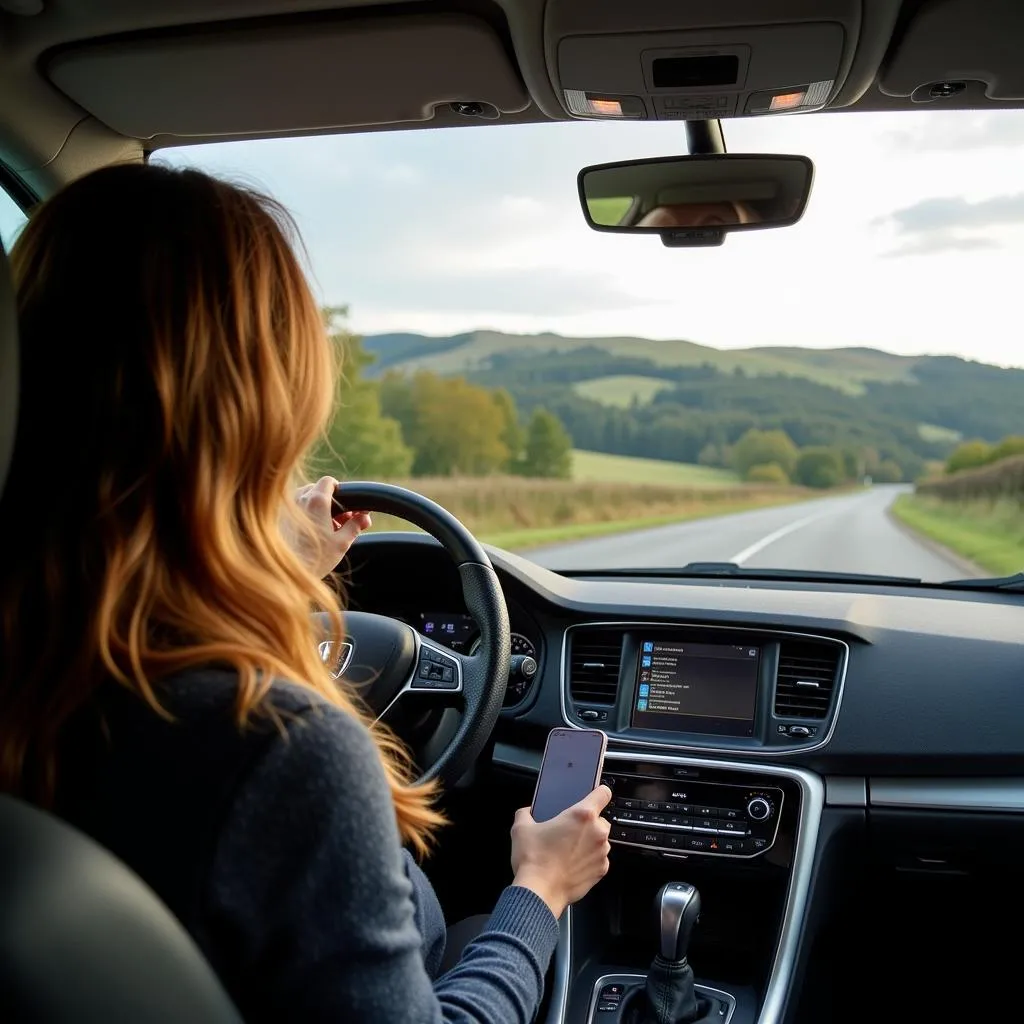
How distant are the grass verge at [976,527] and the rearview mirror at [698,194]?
1.38 m

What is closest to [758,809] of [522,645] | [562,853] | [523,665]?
[523,665]

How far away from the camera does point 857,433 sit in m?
4.62

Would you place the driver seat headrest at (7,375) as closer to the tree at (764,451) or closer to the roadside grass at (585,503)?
the roadside grass at (585,503)

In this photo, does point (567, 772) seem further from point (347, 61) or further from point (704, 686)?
point (347, 61)

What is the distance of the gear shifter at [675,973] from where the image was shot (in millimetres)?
3039

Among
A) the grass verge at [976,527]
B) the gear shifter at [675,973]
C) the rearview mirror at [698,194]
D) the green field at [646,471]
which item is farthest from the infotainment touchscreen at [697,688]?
Result: the green field at [646,471]

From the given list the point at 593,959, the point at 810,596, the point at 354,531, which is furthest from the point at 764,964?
the point at 354,531

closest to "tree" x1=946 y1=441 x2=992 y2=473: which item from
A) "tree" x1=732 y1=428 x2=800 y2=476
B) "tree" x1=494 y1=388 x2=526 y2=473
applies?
"tree" x1=732 y1=428 x2=800 y2=476

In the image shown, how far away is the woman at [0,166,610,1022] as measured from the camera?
1.25 metres

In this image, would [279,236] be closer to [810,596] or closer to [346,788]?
[346,788]

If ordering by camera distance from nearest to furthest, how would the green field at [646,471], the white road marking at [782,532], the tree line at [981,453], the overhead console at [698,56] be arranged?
the overhead console at [698,56]
the tree line at [981,453]
the white road marking at [782,532]
the green field at [646,471]

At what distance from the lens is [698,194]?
3.20 metres

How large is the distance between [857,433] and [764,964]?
220 cm

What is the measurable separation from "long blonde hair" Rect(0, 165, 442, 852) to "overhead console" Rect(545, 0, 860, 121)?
1.45 meters
